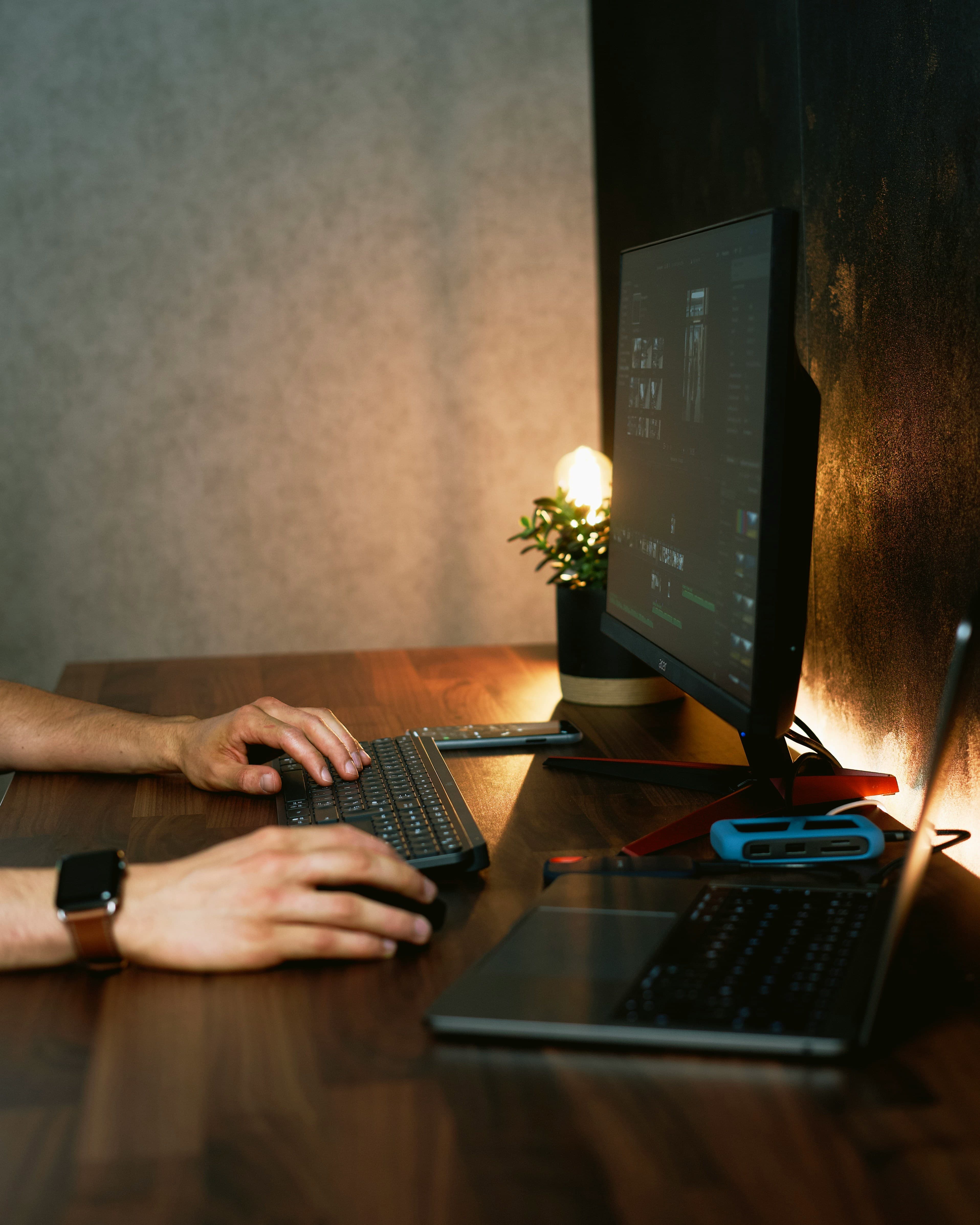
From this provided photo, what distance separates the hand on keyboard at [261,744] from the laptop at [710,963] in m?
0.37

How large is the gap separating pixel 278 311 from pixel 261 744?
226 cm

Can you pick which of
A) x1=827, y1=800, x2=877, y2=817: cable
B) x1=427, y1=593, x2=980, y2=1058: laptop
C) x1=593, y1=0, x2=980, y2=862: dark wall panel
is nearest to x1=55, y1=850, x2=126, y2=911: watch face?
x1=427, y1=593, x2=980, y2=1058: laptop

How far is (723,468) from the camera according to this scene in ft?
3.10

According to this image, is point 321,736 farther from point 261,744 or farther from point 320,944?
point 320,944

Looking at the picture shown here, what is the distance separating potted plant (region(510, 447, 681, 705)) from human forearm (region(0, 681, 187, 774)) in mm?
529

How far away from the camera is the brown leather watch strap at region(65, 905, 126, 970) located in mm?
725

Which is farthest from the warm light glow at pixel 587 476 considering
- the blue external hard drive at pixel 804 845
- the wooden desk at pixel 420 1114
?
the wooden desk at pixel 420 1114

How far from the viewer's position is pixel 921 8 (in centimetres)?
97

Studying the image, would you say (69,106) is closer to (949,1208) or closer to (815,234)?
(815,234)

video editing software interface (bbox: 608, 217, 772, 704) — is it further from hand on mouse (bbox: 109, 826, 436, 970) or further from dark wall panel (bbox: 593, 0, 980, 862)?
hand on mouse (bbox: 109, 826, 436, 970)

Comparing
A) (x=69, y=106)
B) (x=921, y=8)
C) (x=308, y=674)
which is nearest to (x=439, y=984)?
(x=921, y=8)

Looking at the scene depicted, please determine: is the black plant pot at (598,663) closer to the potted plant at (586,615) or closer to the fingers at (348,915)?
the potted plant at (586,615)

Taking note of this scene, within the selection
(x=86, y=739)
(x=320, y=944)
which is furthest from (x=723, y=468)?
(x=86, y=739)

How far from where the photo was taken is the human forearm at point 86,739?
1201 millimetres
